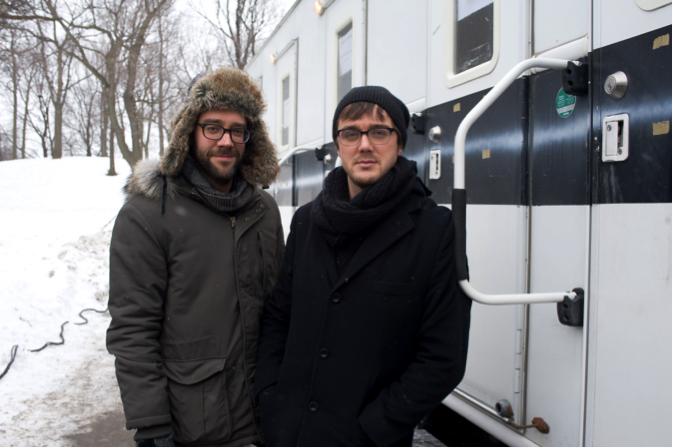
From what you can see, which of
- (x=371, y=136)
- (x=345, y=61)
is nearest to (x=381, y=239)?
(x=371, y=136)

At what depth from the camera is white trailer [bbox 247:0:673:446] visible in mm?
1497

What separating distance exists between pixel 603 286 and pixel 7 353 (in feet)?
15.2

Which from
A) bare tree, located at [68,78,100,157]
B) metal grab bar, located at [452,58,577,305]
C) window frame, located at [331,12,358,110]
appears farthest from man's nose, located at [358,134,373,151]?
bare tree, located at [68,78,100,157]

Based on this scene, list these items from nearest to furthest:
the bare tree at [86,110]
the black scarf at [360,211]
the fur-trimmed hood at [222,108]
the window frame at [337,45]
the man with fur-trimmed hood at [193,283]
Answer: the black scarf at [360,211] < the man with fur-trimmed hood at [193,283] < the fur-trimmed hood at [222,108] < the window frame at [337,45] < the bare tree at [86,110]

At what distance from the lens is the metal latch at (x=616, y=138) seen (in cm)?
157

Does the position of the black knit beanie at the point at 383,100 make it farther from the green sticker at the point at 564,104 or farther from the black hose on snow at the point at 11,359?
the black hose on snow at the point at 11,359

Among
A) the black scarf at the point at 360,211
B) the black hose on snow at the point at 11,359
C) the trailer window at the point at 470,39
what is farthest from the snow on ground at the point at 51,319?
the trailer window at the point at 470,39

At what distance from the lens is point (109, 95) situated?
50.9ft

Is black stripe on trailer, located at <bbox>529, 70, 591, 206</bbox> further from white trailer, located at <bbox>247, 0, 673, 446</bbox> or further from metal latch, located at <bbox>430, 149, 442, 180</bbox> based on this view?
metal latch, located at <bbox>430, 149, 442, 180</bbox>

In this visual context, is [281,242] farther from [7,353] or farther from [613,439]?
[7,353]

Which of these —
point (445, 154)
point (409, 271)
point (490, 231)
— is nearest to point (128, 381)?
point (409, 271)

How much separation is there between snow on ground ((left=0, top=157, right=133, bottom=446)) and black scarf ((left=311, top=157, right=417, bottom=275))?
3.80 feet

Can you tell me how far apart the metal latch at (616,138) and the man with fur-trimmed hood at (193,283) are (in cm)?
128

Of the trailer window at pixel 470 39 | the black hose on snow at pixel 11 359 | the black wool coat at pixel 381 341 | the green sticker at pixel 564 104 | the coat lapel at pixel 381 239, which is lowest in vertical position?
the black hose on snow at pixel 11 359
